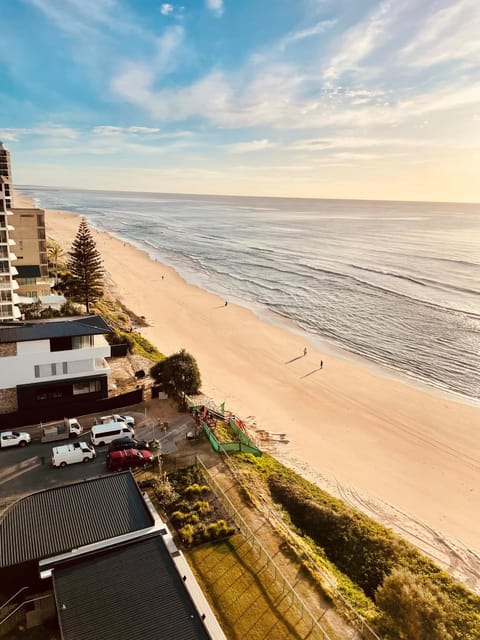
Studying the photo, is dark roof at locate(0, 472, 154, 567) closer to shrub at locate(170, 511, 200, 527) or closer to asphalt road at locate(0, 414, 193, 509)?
shrub at locate(170, 511, 200, 527)

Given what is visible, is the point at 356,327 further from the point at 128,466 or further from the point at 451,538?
the point at 128,466

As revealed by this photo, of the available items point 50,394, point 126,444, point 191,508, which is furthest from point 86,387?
point 191,508

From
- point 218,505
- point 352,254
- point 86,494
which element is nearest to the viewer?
point 86,494

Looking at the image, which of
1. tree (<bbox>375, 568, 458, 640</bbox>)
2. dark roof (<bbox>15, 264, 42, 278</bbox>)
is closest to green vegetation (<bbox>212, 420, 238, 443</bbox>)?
tree (<bbox>375, 568, 458, 640</bbox>)

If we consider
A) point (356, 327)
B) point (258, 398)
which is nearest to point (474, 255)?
point (356, 327)

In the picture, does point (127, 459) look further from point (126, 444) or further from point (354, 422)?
point (354, 422)

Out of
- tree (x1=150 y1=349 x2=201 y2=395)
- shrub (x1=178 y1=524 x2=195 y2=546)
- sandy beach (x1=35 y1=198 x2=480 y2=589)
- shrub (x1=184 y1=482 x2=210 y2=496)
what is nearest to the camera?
shrub (x1=178 y1=524 x2=195 y2=546)
